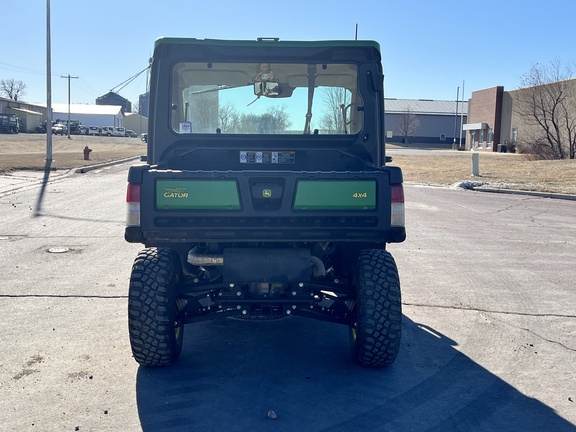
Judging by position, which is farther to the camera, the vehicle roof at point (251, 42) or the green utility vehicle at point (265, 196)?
the vehicle roof at point (251, 42)

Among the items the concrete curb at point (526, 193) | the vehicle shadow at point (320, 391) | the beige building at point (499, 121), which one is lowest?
the vehicle shadow at point (320, 391)

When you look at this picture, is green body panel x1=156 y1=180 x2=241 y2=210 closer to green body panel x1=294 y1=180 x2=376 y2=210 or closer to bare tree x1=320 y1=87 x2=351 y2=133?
green body panel x1=294 y1=180 x2=376 y2=210

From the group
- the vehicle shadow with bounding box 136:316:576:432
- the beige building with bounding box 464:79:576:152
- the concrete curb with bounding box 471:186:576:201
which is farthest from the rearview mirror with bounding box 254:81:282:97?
the beige building with bounding box 464:79:576:152

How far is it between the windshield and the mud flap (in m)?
1.39

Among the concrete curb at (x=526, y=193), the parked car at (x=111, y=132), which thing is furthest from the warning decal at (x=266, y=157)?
the parked car at (x=111, y=132)

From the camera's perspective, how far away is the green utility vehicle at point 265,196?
16.3 ft

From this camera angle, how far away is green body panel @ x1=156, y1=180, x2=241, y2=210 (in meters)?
4.91

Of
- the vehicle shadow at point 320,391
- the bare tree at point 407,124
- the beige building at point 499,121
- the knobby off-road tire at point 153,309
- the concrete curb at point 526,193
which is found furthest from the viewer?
the bare tree at point 407,124

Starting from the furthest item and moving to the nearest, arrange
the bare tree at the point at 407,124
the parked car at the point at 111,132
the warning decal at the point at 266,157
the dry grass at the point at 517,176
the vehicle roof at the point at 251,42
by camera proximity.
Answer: the parked car at the point at 111,132
the bare tree at the point at 407,124
the dry grass at the point at 517,176
the warning decal at the point at 266,157
the vehicle roof at the point at 251,42

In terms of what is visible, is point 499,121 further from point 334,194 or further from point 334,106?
point 334,194

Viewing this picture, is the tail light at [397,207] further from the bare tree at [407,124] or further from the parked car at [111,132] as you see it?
the parked car at [111,132]

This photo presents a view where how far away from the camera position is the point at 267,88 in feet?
19.8

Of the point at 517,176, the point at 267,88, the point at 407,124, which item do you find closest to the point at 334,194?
the point at 267,88

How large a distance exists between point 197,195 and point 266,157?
3.74 ft
